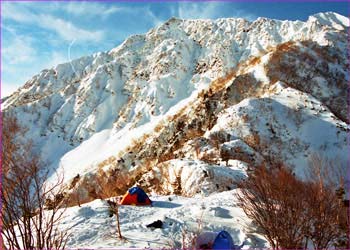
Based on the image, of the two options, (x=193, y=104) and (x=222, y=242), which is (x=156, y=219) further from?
(x=193, y=104)

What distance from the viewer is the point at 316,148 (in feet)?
115

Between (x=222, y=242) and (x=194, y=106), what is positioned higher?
(x=194, y=106)

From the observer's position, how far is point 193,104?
64.8 meters

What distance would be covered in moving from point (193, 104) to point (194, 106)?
25.0 feet

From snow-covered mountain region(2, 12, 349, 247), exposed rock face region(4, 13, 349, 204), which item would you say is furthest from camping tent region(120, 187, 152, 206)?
exposed rock face region(4, 13, 349, 204)

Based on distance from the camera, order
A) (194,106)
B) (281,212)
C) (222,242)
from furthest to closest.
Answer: (194,106) < (222,242) < (281,212)

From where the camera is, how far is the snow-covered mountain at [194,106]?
33781mm

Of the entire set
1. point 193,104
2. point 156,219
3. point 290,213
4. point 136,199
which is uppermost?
point 193,104

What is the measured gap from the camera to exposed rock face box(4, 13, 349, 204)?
114 ft

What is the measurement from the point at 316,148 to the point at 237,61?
54.3m

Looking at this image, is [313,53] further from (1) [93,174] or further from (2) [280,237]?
(2) [280,237]

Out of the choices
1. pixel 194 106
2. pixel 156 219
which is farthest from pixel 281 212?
pixel 194 106

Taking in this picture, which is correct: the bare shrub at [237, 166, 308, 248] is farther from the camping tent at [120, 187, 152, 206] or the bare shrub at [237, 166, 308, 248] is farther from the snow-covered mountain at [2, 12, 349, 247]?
the camping tent at [120, 187, 152, 206]

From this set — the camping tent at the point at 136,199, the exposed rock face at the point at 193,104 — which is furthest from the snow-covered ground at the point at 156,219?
the exposed rock face at the point at 193,104
